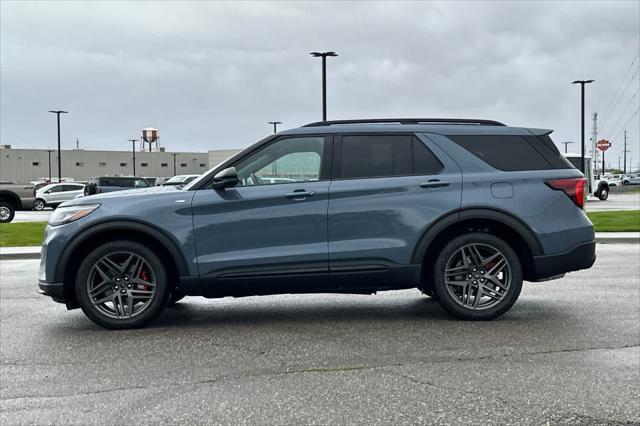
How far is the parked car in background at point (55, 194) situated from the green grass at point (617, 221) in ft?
87.8

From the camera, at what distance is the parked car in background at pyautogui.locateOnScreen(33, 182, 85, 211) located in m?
37.1

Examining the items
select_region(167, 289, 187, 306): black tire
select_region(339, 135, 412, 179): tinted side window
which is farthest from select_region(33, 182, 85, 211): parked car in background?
select_region(339, 135, 412, 179): tinted side window

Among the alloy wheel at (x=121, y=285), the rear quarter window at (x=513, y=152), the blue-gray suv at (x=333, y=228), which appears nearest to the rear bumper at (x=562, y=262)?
the blue-gray suv at (x=333, y=228)

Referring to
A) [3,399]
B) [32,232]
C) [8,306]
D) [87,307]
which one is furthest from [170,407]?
[32,232]

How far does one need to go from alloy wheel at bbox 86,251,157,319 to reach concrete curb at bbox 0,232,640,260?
7795mm

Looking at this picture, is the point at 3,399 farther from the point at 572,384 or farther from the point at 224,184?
the point at 572,384

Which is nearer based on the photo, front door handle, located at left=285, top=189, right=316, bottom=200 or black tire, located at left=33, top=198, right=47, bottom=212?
front door handle, located at left=285, top=189, right=316, bottom=200

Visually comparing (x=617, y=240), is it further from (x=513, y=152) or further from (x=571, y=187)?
(x=513, y=152)

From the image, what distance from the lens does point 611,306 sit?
708 cm

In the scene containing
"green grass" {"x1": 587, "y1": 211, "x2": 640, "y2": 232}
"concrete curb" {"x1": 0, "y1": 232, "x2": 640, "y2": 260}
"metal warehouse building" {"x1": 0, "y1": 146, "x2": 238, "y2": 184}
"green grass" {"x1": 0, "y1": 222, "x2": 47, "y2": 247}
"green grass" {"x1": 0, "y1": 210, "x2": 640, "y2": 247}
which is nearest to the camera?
"concrete curb" {"x1": 0, "y1": 232, "x2": 640, "y2": 260}

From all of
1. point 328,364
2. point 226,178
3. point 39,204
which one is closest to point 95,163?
point 39,204

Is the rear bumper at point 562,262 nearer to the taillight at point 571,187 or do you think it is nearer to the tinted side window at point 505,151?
the taillight at point 571,187

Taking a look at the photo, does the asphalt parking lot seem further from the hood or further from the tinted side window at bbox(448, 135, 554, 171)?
the tinted side window at bbox(448, 135, 554, 171)

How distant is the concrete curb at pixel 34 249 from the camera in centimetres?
1315
